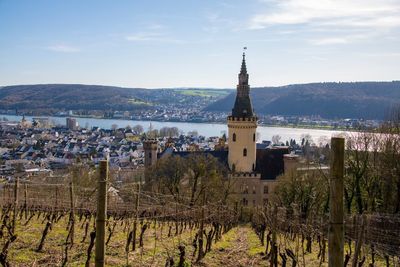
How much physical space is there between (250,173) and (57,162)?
50.6 metres

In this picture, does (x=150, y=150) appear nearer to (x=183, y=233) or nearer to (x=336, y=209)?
(x=183, y=233)

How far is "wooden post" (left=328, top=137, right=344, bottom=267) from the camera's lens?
16.1 ft

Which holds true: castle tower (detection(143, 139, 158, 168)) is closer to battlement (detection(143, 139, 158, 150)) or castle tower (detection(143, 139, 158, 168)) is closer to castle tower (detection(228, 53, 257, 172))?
battlement (detection(143, 139, 158, 150))

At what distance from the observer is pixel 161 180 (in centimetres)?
Result: 3822

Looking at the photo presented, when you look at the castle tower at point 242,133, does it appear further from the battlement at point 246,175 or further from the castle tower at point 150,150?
the castle tower at point 150,150

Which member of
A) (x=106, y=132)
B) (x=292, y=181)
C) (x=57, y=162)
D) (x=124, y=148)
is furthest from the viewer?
(x=106, y=132)

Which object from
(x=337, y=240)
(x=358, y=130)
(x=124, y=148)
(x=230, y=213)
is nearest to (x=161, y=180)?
(x=230, y=213)

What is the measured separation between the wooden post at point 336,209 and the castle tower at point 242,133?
43059 mm

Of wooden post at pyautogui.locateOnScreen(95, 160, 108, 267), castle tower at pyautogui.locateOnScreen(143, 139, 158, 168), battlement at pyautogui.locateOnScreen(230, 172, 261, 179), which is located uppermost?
wooden post at pyautogui.locateOnScreen(95, 160, 108, 267)

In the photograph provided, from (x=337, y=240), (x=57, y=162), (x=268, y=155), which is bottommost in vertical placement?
(x=57, y=162)

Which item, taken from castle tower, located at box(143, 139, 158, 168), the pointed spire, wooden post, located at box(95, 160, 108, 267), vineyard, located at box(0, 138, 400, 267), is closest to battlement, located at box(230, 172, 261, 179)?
vineyard, located at box(0, 138, 400, 267)

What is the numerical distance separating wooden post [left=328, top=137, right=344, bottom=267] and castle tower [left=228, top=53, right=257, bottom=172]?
43.1 metres

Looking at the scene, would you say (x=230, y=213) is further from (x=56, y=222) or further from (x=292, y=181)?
(x=56, y=222)

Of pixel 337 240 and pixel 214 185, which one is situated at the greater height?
pixel 337 240
